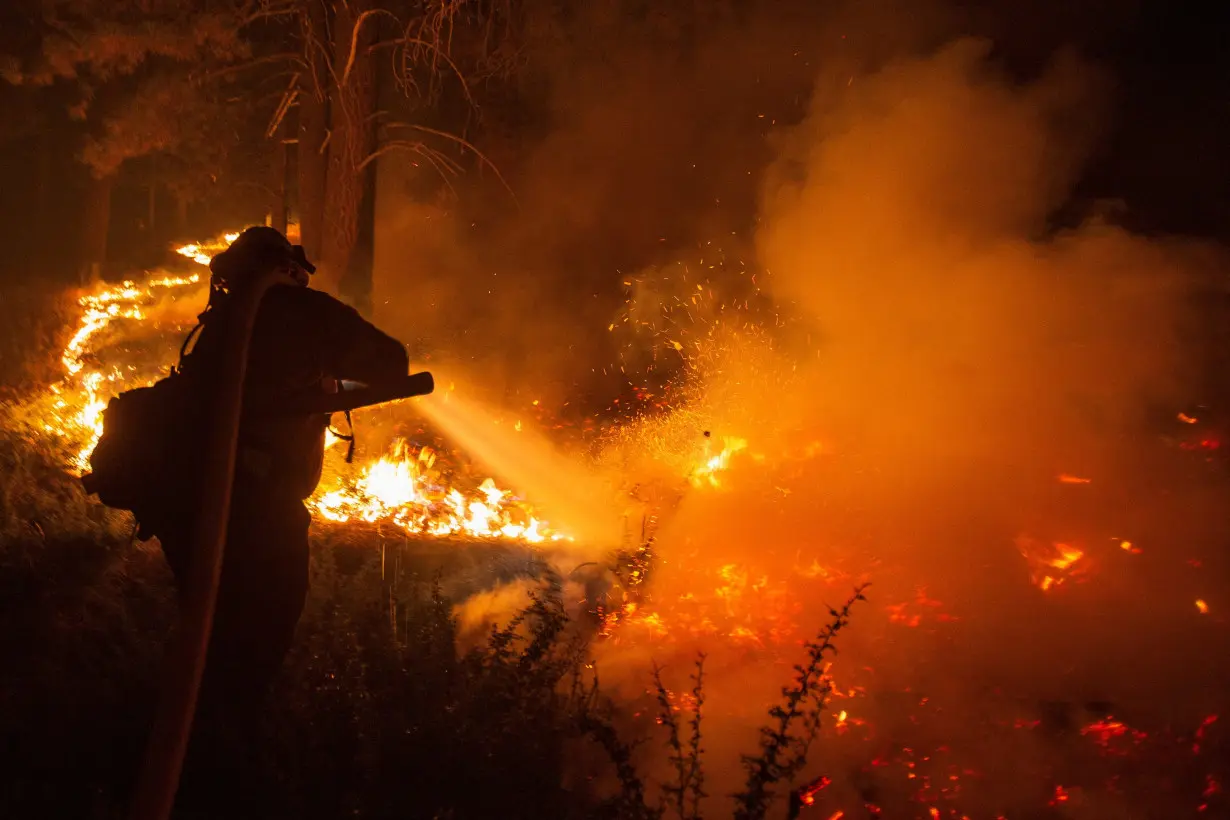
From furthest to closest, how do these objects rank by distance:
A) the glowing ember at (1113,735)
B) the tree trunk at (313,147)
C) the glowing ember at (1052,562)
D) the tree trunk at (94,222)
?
1. the tree trunk at (94,222)
2. the tree trunk at (313,147)
3. the glowing ember at (1052,562)
4. the glowing ember at (1113,735)

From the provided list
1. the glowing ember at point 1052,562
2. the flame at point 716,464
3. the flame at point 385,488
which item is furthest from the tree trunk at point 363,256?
the glowing ember at point 1052,562

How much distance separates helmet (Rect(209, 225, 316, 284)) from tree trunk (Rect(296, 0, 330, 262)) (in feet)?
18.1

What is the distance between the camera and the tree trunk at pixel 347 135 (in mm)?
7934

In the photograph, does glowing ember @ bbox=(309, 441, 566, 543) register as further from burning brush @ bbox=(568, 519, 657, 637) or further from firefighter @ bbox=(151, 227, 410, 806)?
firefighter @ bbox=(151, 227, 410, 806)

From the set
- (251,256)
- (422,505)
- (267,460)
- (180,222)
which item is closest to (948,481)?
(422,505)

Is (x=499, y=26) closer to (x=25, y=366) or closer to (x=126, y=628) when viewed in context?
(x=25, y=366)

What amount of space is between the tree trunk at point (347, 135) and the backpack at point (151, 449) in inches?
222

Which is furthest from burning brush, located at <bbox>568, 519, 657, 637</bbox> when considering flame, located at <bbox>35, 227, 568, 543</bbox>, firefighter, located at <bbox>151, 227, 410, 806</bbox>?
firefighter, located at <bbox>151, 227, 410, 806</bbox>

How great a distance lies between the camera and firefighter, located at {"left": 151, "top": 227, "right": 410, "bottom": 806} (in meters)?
3.11

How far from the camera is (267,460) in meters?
3.16

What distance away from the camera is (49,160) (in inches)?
550

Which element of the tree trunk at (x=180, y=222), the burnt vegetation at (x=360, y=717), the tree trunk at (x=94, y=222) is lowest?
the burnt vegetation at (x=360, y=717)

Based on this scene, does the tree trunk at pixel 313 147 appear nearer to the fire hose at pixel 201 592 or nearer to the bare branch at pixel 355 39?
the bare branch at pixel 355 39

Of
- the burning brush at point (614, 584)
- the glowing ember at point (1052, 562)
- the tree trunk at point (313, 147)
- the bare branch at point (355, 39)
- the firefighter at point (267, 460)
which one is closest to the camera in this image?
the firefighter at point (267, 460)
